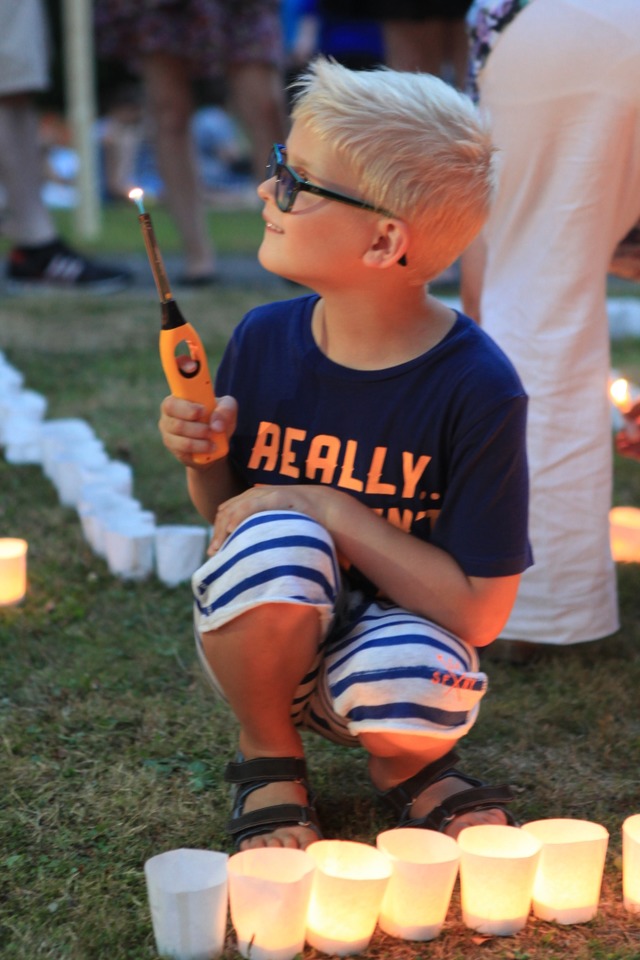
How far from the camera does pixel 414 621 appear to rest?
1526 mm

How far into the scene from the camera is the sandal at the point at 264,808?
152cm

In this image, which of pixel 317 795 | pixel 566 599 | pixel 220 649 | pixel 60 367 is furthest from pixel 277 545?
pixel 60 367

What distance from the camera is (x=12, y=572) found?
2.24m

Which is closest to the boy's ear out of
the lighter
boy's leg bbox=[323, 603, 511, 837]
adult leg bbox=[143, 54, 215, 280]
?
the lighter

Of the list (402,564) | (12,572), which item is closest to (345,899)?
(402,564)

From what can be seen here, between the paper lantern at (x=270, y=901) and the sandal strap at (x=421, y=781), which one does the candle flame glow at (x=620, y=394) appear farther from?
the paper lantern at (x=270, y=901)

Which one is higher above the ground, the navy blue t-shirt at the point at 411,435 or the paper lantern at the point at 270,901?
the navy blue t-shirt at the point at 411,435

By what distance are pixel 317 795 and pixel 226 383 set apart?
21.7 inches

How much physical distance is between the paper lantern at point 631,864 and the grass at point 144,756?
17mm

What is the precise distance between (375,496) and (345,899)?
498 mm

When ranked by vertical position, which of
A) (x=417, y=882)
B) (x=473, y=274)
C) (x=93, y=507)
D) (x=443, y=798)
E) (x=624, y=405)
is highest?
(x=473, y=274)

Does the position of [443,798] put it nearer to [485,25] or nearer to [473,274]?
[473,274]

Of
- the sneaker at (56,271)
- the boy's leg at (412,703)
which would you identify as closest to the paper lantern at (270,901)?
the boy's leg at (412,703)

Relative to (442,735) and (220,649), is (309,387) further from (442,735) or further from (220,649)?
(442,735)
